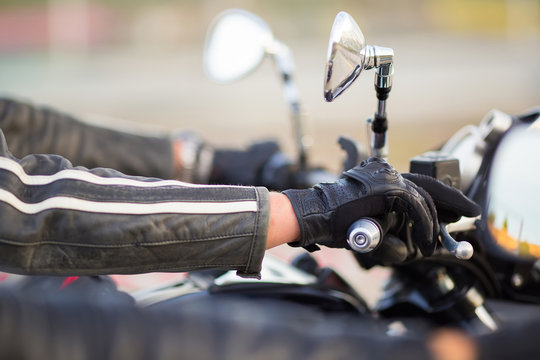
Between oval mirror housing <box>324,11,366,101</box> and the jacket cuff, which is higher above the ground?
oval mirror housing <box>324,11,366,101</box>

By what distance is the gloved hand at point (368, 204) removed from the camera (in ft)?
3.86

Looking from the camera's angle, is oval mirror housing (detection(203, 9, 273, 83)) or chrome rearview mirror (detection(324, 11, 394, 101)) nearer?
chrome rearview mirror (detection(324, 11, 394, 101))

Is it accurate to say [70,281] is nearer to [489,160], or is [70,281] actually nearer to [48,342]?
[48,342]

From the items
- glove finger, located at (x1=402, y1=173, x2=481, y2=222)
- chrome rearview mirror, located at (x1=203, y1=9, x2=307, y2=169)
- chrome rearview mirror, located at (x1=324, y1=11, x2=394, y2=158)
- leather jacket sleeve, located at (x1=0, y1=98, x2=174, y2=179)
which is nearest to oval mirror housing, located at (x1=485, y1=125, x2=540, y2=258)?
glove finger, located at (x1=402, y1=173, x2=481, y2=222)

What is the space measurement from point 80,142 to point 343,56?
4.67ft

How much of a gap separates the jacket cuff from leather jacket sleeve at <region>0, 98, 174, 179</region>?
4.08ft

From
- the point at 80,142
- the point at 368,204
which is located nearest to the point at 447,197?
the point at 368,204

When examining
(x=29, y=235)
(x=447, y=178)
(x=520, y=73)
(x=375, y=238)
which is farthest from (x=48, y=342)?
(x=520, y=73)

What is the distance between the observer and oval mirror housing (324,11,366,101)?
118 centimetres

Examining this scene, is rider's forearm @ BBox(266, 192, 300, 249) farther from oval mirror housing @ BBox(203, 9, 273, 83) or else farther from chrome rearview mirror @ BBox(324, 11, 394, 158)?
oval mirror housing @ BBox(203, 9, 273, 83)

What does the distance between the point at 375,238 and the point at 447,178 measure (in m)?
0.31

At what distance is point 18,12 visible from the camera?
1609 cm

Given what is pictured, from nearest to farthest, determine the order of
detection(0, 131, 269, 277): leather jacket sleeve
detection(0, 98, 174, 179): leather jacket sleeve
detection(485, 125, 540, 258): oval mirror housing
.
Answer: detection(0, 131, 269, 277): leather jacket sleeve
detection(485, 125, 540, 258): oval mirror housing
detection(0, 98, 174, 179): leather jacket sleeve

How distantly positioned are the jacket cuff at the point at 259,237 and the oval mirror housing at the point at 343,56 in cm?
25
